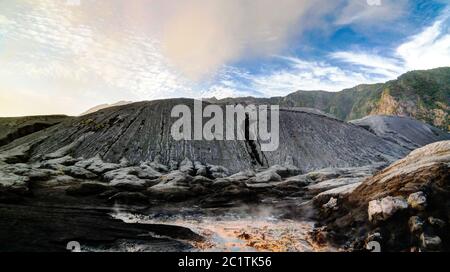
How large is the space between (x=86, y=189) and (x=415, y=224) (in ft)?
61.2

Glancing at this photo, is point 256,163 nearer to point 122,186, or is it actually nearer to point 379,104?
point 122,186

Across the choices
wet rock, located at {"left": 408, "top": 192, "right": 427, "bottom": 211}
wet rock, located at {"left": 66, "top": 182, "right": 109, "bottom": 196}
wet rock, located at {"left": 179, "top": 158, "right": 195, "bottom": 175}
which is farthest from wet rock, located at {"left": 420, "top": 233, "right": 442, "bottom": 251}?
wet rock, located at {"left": 179, "top": 158, "right": 195, "bottom": 175}

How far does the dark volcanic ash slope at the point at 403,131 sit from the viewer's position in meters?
54.3

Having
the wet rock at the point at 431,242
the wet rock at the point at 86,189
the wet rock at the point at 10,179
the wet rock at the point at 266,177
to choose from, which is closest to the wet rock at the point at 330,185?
the wet rock at the point at 266,177

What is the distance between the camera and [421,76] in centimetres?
12025

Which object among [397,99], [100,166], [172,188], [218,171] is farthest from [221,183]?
[397,99]

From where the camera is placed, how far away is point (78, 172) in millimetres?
28469

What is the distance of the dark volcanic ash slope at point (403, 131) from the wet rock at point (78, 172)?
41.0 m

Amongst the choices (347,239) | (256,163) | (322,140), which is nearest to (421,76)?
(322,140)

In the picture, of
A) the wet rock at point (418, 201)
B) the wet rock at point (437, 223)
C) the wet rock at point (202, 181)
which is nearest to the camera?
the wet rock at point (437, 223)

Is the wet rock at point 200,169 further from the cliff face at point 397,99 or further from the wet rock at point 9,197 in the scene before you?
the cliff face at point 397,99

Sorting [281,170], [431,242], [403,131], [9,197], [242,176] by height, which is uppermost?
[403,131]

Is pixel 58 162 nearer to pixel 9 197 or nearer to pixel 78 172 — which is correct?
pixel 78 172
